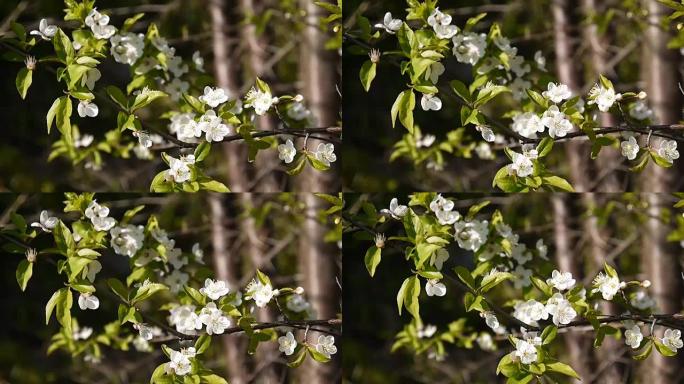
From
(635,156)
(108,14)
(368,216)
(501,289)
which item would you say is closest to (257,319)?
(368,216)

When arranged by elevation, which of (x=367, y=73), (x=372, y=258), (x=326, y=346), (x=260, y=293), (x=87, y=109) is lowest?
(x=326, y=346)

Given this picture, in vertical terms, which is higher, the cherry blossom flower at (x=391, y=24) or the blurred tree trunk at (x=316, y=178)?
the cherry blossom flower at (x=391, y=24)

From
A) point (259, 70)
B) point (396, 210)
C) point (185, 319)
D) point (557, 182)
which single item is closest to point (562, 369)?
point (557, 182)

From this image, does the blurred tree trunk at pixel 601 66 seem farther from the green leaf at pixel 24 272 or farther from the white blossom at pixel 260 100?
the green leaf at pixel 24 272

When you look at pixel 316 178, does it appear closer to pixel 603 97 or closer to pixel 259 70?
pixel 259 70

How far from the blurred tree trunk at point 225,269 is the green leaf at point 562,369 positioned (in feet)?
2.60

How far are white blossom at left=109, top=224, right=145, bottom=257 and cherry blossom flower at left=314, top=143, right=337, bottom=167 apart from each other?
513mm

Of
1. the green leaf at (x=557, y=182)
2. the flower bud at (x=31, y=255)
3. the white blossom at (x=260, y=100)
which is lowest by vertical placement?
the flower bud at (x=31, y=255)

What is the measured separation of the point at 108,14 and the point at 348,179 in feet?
2.53

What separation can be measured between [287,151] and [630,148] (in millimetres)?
894

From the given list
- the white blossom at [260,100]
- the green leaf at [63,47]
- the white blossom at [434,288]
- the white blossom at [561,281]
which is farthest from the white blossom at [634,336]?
the green leaf at [63,47]

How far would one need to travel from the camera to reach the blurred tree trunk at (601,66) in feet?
6.78

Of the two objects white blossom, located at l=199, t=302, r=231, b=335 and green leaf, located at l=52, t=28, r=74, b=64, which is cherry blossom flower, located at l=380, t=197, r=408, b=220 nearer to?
white blossom, located at l=199, t=302, r=231, b=335

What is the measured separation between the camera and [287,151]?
6.52 ft
